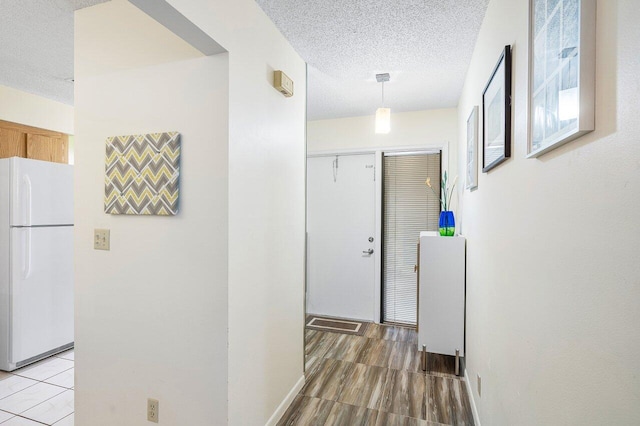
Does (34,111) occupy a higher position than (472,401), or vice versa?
(34,111)

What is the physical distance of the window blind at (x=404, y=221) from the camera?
380 cm

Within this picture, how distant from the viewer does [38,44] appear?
223cm

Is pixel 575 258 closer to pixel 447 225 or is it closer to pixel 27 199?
pixel 447 225

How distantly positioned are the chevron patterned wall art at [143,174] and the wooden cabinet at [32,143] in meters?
2.37

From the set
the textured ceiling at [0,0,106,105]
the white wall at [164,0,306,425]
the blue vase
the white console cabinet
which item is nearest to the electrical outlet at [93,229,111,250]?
the white wall at [164,0,306,425]

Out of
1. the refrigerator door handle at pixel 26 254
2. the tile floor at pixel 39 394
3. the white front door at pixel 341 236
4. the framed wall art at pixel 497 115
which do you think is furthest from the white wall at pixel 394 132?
the tile floor at pixel 39 394

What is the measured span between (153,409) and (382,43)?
2515 mm

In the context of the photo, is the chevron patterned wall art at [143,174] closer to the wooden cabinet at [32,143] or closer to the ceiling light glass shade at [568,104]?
the ceiling light glass shade at [568,104]

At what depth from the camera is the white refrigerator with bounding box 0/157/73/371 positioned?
9.12 feet

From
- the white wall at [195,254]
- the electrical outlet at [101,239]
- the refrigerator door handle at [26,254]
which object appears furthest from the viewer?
the refrigerator door handle at [26,254]

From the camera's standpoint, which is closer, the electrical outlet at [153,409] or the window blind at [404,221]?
the electrical outlet at [153,409]

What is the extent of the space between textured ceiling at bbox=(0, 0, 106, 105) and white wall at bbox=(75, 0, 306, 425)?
300 millimetres

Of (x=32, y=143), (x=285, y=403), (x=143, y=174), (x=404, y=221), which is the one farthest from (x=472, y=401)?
(x=32, y=143)

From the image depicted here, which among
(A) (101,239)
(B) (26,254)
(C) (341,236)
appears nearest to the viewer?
(A) (101,239)
